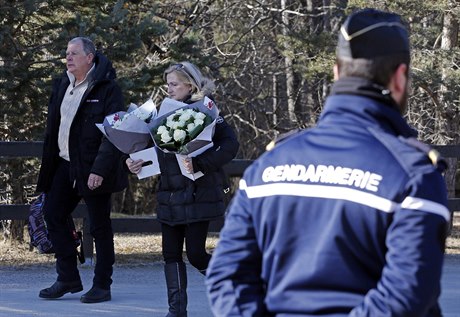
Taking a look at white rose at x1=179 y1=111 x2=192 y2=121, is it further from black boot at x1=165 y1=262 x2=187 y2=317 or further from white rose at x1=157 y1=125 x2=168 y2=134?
black boot at x1=165 y1=262 x2=187 y2=317

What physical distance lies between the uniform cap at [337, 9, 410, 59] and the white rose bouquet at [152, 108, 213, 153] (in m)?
4.14

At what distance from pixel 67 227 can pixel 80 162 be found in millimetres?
613

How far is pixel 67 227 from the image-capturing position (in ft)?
26.2

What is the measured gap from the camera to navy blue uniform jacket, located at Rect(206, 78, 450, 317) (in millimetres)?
2500

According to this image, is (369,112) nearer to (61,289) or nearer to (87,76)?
(87,76)

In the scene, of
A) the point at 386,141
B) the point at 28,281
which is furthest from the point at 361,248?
the point at 28,281

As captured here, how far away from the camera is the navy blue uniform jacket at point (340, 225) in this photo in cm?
250

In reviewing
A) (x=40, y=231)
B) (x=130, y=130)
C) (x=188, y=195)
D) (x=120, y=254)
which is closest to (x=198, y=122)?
(x=188, y=195)

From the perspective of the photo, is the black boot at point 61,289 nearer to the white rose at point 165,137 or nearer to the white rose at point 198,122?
the white rose at point 165,137

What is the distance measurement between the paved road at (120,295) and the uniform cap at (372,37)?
196 inches

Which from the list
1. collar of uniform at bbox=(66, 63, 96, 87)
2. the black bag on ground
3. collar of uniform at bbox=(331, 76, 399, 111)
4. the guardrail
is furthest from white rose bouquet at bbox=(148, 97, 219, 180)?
collar of uniform at bbox=(331, 76, 399, 111)

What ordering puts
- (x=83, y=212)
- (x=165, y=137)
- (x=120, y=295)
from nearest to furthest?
(x=165, y=137) → (x=120, y=295) → (x=83, y=212)

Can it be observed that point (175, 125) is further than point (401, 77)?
Yes

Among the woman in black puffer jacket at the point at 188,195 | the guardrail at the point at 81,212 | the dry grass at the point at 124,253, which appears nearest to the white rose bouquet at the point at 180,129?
the woman in black puffer jacket at the point at 188,195
